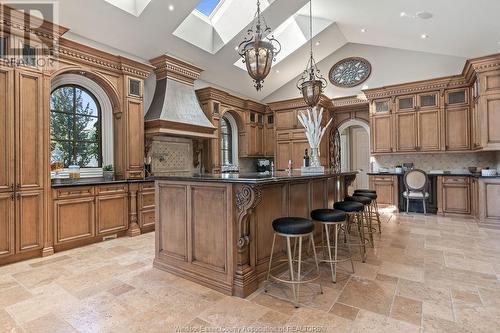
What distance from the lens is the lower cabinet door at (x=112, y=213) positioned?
4145 millimetres

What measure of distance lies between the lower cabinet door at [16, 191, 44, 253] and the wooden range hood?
2.07 meters

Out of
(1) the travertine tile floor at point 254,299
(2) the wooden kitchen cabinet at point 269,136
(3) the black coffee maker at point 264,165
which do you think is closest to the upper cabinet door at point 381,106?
(2) the wooden kitchen cabinet at point 269,136

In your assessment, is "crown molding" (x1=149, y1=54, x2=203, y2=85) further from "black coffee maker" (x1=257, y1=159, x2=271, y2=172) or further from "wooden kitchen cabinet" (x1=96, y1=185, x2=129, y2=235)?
"black coffee maker" (x1=257, y1=159, x2=271, y2=172)

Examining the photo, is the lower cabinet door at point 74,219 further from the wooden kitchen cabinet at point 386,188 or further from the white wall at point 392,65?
the white wall at point 392,65

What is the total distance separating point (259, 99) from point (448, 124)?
198 inches

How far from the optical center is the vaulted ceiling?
4336mm

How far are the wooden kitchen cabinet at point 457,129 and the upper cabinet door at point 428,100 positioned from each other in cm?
28

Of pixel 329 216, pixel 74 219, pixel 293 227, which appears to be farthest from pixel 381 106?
pixel 74 219

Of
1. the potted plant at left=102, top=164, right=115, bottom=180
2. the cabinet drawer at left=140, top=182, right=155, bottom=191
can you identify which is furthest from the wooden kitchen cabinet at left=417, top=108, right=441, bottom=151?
the potted plant at left=102, top=164, right=115, bottom=180

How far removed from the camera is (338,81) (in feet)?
25.5

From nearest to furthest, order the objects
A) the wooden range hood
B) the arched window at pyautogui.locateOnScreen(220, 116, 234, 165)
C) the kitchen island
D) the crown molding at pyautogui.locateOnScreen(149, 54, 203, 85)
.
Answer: the kitchen island, the wooden range hood, the crown molding at pyautogui.locateOnScreen(149, 54, 203, 85), the arched window at pyautogui.locateOnScreen(220, 116, 234, 165)

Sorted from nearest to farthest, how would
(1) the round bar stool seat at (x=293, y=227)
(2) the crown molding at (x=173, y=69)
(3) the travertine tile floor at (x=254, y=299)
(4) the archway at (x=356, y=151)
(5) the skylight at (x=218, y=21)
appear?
(3) the travertine tile floor at (x=254, y=299) → (1) the round bar stool seat at (x=293, y=227) → (2) the crown molding at (x=173, y=69) → (5) the skylight at (x=218, y=21) → (4) the archway at (x=356, y=151)

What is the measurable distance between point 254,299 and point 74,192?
9.95 ft

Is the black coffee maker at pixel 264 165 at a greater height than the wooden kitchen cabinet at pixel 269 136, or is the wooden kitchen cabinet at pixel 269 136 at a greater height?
the wooden kitchen cabinet at pixel 269 136
